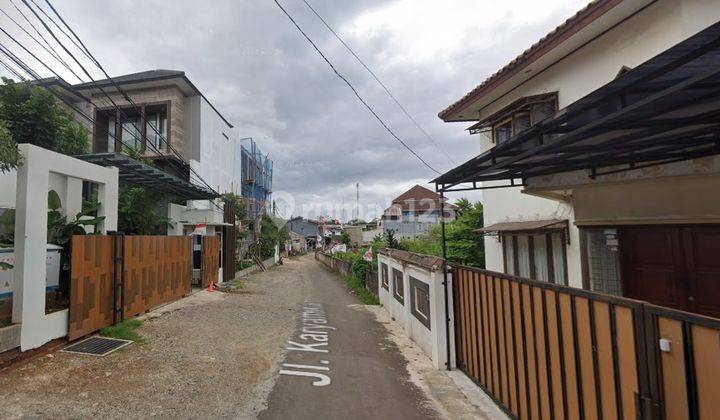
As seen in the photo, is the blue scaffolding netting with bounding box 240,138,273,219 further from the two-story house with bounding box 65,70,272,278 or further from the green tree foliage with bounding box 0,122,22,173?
the green tree foliage with bounding box 0,122,22,173

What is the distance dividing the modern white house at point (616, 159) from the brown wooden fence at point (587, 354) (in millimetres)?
1178

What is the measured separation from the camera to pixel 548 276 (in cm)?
720

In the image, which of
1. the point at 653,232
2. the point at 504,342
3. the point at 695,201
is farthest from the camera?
the point at 653,232

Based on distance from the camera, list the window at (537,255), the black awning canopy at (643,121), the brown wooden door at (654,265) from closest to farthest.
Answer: the black awning canopy at (643,121) < the brown wooden door at (654,265) < the window at (537,255)

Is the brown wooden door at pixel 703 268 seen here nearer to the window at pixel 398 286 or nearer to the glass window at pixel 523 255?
the glass window at pixel 523 255

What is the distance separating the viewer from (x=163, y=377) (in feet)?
16.1

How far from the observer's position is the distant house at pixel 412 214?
34.6 m

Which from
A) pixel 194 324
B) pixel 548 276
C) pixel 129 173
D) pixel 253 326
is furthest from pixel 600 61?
pixel 129 173

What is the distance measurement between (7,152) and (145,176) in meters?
4.62

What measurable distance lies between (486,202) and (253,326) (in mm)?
6186

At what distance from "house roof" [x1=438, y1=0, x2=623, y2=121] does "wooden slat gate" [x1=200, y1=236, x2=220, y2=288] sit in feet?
34.1

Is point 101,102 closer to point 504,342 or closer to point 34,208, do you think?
point 34,208

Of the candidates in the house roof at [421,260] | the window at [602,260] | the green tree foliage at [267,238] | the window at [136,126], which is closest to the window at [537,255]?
the window at [602,260]

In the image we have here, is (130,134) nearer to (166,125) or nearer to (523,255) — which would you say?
(166,125)
